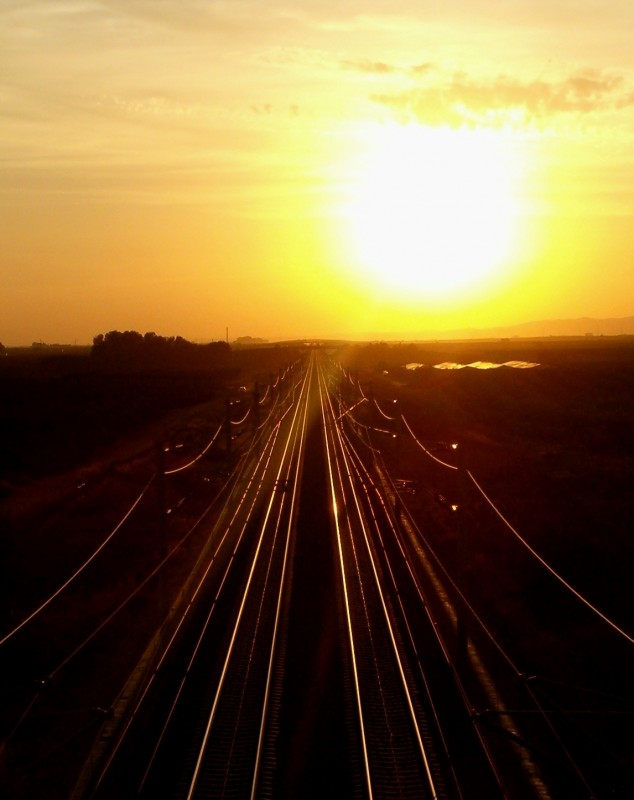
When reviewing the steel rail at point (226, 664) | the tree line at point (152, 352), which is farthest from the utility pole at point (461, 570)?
the tree line at point (152, 352)

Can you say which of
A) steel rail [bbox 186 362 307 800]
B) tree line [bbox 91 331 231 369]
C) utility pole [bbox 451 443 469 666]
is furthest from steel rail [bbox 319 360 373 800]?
tree line [bbox 91 331 231 369]

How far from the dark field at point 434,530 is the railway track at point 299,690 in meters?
0.85

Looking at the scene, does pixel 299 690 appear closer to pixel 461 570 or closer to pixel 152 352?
pixel 461 570

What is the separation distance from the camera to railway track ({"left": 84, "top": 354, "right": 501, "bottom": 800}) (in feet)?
29.3

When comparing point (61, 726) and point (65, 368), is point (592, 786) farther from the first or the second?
point (65, 368)

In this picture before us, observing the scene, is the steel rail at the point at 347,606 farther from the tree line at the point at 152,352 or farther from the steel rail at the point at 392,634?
the tree line at the point at 152,352

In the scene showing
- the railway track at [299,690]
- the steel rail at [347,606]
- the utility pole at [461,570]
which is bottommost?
the railway track at [299,690]

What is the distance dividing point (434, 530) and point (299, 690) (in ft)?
31.8

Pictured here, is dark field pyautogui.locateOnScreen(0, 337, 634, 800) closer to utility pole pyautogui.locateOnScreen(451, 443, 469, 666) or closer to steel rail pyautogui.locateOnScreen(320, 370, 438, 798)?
utility pole pyautogui.locateOnScreen(451, 443, 469, 666)

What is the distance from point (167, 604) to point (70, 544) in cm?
488

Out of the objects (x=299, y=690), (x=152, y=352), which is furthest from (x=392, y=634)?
(x=152, y=352)

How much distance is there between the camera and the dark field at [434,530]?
11.8 metres

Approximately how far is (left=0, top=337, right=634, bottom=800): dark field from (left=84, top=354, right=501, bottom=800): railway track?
2.78 ft

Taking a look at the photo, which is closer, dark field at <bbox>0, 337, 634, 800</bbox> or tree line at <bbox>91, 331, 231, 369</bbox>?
dark field at <bbox>0, 337, 634, 800</bbox>
